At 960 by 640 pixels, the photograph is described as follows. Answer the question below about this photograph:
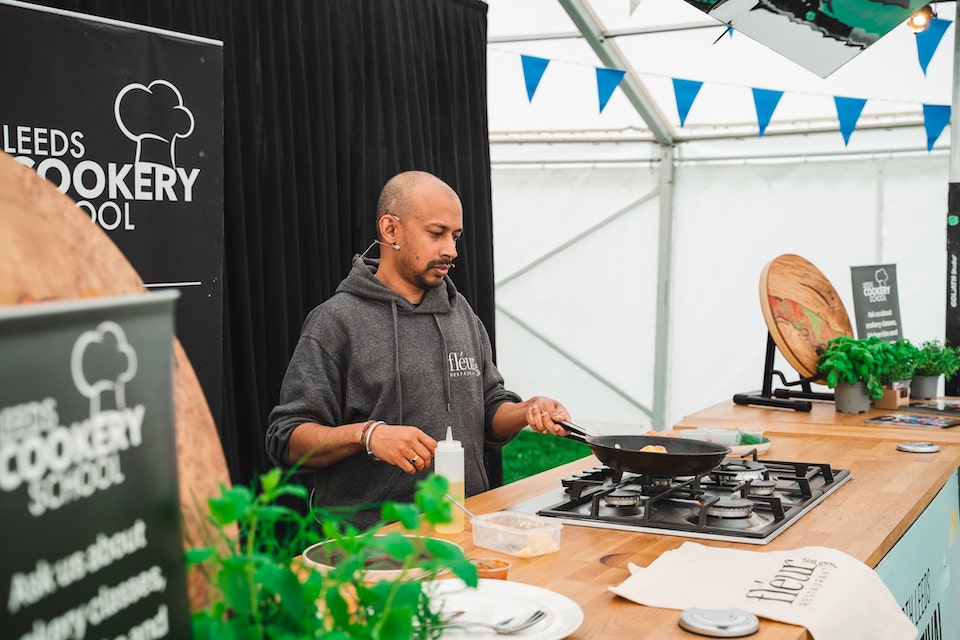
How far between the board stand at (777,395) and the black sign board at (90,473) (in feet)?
11.5

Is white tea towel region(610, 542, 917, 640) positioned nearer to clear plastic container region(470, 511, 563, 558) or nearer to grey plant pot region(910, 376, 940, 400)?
clear plastic container region(470, 511, 563, 558)

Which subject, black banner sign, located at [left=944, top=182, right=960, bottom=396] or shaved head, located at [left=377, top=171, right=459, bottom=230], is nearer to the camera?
shaved head, located at [left=377, top=171, right=459, bottom=230]

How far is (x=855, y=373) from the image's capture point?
3.93 meters

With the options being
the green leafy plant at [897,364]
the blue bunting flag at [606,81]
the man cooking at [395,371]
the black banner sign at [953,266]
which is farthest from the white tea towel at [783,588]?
the blue bunting flag at [606,81]

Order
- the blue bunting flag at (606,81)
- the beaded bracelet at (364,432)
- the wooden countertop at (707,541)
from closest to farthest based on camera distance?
the wooden countertop at (707,541) → the beaded bracelet at (364,432) → the blue bunting flag at (606,81)

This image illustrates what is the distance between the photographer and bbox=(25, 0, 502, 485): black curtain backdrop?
3.84 metres

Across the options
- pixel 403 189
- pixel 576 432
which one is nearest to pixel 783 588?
pixel 576 432

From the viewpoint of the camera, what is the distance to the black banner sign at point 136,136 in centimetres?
266

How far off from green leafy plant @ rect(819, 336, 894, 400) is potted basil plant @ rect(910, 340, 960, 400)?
34 centimetres

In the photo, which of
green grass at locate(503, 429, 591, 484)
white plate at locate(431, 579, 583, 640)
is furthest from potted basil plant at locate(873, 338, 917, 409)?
green grass at locate(503, 429, 591, 484)

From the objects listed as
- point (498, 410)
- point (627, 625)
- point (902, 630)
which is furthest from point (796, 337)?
point (627, 625)

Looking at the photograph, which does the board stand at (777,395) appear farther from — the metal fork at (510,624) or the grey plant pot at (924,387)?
the metal fork at (510,624)

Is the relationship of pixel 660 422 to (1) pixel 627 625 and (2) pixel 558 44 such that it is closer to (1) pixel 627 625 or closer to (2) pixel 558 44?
(2) pixel 558 44

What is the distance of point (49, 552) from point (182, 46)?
272 cm
